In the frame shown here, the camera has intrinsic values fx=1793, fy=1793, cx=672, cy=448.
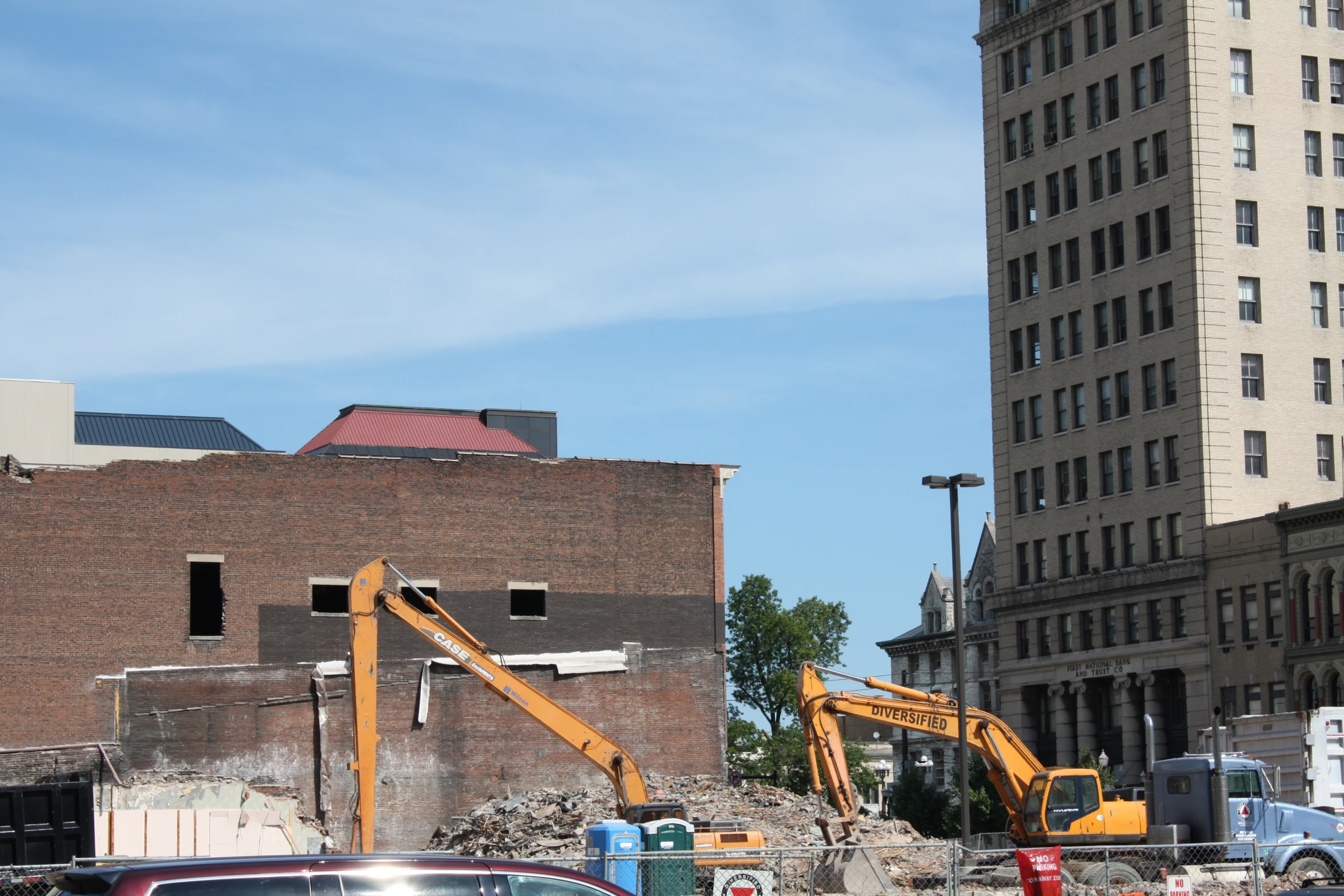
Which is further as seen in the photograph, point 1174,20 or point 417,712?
point 1174,20

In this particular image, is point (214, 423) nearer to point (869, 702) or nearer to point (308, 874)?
point (869, 702)

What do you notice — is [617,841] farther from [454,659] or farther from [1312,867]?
[1312,867]

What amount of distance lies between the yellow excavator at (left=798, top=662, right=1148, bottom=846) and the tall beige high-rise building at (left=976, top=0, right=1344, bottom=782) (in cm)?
3725

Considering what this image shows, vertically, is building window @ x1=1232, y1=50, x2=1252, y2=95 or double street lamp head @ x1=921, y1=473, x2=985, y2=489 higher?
building window @ x1=1232, y1=50, x2=1252, y2=95

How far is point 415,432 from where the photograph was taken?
7738 cm

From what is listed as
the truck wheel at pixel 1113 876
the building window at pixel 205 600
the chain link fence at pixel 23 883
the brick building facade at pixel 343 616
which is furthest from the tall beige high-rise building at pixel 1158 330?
the chain link fence at pixel 23 883

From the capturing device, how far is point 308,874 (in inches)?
460

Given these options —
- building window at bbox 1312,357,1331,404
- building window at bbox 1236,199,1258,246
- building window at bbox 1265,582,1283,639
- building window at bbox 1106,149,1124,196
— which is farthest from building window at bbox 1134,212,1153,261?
building window at bbox 1265,582,1283,639

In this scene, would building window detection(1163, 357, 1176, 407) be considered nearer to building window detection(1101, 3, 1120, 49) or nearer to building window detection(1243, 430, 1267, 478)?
building window detection(1243, 430, 1267, 478)

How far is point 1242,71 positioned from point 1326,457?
17013 mm

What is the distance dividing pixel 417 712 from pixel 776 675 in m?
67.3

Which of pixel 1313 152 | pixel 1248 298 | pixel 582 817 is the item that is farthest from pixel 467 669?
pixel 1313 152

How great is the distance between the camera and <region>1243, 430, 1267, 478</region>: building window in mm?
75375

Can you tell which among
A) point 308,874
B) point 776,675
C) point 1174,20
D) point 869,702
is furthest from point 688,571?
point 776,675
